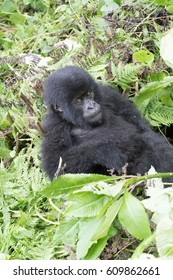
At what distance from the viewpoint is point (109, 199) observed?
10.00 ft

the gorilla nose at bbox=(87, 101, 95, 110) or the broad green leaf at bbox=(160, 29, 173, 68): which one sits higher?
the broad green leaf at bbox=(160, 29, 173, 68)

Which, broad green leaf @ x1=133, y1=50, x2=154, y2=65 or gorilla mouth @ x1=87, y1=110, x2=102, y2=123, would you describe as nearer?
gorilla mouth @ x1=87, y1=110, x2=102, y2=123

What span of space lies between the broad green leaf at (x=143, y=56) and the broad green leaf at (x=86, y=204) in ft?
5.42

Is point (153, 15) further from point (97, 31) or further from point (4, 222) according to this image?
point (4, 222)

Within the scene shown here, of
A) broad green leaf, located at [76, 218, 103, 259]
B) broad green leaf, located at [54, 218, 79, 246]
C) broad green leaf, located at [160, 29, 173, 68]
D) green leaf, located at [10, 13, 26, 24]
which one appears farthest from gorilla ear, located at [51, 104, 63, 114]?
green leaf, located at [10, 13, 26, 24]

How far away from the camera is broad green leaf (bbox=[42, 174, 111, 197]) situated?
3.08 metres

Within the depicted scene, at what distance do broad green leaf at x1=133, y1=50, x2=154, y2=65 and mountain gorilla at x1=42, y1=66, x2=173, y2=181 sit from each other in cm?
37

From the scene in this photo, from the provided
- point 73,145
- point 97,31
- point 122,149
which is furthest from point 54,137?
point 97,31

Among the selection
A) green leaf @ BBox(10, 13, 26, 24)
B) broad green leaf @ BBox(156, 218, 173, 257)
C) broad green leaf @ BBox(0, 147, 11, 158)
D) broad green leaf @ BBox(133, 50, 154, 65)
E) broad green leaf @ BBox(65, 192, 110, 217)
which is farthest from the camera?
green leaf @ BBox(10, 13, 26, 24)

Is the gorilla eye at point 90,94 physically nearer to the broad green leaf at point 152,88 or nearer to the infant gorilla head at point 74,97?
the infant gorilla head at point 74,97

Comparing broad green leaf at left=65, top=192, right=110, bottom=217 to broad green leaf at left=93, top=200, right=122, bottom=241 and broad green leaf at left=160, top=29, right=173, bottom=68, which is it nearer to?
broad green leaf at left=93, top=200, right=122, bottom=241

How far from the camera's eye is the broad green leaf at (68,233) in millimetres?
3195

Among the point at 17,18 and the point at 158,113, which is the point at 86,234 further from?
the point at 17,18

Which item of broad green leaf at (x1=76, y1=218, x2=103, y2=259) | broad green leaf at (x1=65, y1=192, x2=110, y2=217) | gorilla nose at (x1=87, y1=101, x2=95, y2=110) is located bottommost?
gorilla nose at (x1=87, y1=101, x2=95, y2=110)
